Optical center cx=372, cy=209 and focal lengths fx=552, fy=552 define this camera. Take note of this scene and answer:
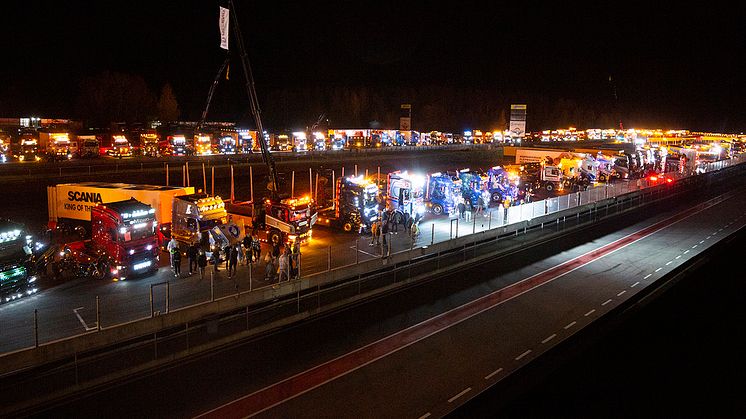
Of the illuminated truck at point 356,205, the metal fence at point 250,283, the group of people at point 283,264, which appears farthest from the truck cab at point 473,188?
the group of people at point 283,264

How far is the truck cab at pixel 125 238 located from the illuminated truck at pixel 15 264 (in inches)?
81.8

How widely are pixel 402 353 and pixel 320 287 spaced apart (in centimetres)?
487

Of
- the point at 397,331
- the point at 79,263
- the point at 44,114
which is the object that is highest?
the point at 44,114

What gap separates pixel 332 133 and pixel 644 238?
2524 inches

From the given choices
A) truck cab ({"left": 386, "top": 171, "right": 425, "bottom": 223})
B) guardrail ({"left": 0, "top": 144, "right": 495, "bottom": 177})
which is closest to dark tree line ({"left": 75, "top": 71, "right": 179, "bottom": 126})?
guardrail ({"left": 0, "top": 144, "right": 495, "bottom": 177})

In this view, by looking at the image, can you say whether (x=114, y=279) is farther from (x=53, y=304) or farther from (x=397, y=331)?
(x=397, y=331)

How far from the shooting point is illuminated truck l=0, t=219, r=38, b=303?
16.3 meters

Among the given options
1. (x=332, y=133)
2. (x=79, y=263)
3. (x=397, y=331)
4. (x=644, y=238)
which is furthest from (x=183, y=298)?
(x=332, y=133)

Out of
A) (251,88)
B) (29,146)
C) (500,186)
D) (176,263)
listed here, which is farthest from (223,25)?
(29,146)

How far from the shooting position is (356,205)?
89.6ft

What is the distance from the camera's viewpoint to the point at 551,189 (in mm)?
44188

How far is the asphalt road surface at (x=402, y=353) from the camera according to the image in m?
12.1

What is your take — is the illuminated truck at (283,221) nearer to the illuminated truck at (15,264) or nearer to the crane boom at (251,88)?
the crane boom at (251,88)

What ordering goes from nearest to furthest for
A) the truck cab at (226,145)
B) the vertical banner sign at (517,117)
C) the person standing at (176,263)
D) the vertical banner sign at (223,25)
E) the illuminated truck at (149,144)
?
the person standing at (176,263)
the vertical banner sign at (223,25)
the illuminated truck at (149,144)
the truck cab at (226,145)
the vertical banner sign at (517,117)
